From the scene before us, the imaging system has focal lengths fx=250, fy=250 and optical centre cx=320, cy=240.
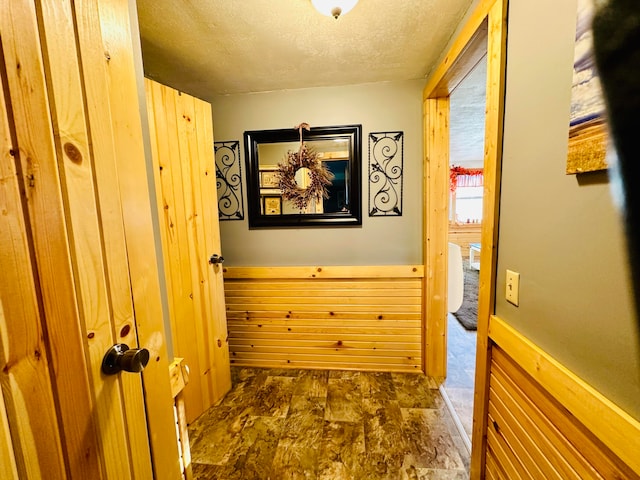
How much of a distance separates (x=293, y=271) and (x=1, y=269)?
5.95 ft

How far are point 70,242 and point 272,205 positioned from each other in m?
1.73

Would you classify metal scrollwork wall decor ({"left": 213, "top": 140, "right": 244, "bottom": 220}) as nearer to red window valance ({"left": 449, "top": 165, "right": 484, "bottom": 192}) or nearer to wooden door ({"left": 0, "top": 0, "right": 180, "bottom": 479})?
wooden door ({"left": 0, "top": 0, "right": 180, "bottom": 479})

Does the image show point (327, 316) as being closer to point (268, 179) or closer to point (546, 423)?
point (268, 179)

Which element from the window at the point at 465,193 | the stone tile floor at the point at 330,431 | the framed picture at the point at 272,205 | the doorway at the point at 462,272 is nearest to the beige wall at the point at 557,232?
the doorway at the point at 462,272

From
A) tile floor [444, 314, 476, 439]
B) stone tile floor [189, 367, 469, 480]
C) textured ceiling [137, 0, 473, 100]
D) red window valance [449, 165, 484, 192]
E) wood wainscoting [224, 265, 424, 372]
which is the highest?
textured ceiling [137, 0, 473, 100]

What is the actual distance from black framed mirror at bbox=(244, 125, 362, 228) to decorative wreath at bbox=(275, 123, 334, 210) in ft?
0.10

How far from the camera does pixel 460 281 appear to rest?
105 inches

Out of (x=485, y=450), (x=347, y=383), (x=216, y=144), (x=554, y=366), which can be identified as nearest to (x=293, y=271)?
(x=347, y=383)

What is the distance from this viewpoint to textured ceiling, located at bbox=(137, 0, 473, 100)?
4.12ft

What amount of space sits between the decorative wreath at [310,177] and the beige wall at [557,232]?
4.41 feet

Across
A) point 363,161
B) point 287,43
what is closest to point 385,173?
Result: point 363,161

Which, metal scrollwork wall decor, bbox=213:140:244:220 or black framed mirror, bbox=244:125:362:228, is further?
metal scrollwork wall decor, bbox=213:140:244:220

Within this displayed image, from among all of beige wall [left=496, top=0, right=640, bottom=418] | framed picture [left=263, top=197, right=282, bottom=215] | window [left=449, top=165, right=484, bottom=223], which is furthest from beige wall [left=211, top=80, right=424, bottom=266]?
window [left=449, top=165, right=484, bottom=223]

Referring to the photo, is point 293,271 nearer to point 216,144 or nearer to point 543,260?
point 216,144
